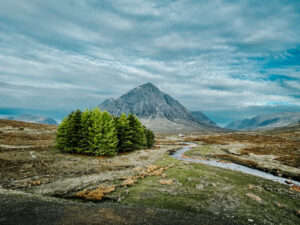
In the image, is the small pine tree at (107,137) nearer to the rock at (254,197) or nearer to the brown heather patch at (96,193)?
the brown heather patch at (96,193)

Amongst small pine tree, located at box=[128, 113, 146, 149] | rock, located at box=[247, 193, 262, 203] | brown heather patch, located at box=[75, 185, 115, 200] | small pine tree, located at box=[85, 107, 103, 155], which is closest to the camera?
brown heather patch, located at box=[75, 185, 115, 200]

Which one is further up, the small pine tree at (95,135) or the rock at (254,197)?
the small pine tree at (95,135)

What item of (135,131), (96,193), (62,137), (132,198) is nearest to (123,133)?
(135,131)

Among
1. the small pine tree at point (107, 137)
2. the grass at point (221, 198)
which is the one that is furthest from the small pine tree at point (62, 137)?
the grass at point (221, 198)

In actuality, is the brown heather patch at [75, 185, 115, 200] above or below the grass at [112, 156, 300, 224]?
above

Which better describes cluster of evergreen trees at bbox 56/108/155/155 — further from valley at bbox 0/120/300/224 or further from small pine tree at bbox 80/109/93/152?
valley at bbox 0/120/300/224

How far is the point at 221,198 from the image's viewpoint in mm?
20656

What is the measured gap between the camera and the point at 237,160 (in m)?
53.0

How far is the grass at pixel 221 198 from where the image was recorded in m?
16.9

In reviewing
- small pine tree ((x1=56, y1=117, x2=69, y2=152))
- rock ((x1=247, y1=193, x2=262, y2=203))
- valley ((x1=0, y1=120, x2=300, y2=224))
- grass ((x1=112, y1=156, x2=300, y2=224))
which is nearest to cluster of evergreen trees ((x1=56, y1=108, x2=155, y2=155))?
small pine tree ((x1=56, y1=117, x2=69, y2=152))

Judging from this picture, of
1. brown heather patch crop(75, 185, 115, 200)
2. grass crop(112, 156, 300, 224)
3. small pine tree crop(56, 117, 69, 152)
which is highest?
small pine tree crop(56, 117, 69, 152)

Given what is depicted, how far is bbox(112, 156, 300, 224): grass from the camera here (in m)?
16.9

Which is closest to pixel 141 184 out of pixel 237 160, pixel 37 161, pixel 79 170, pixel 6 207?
pixel 79 170

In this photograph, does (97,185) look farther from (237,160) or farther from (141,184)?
(237,160)
